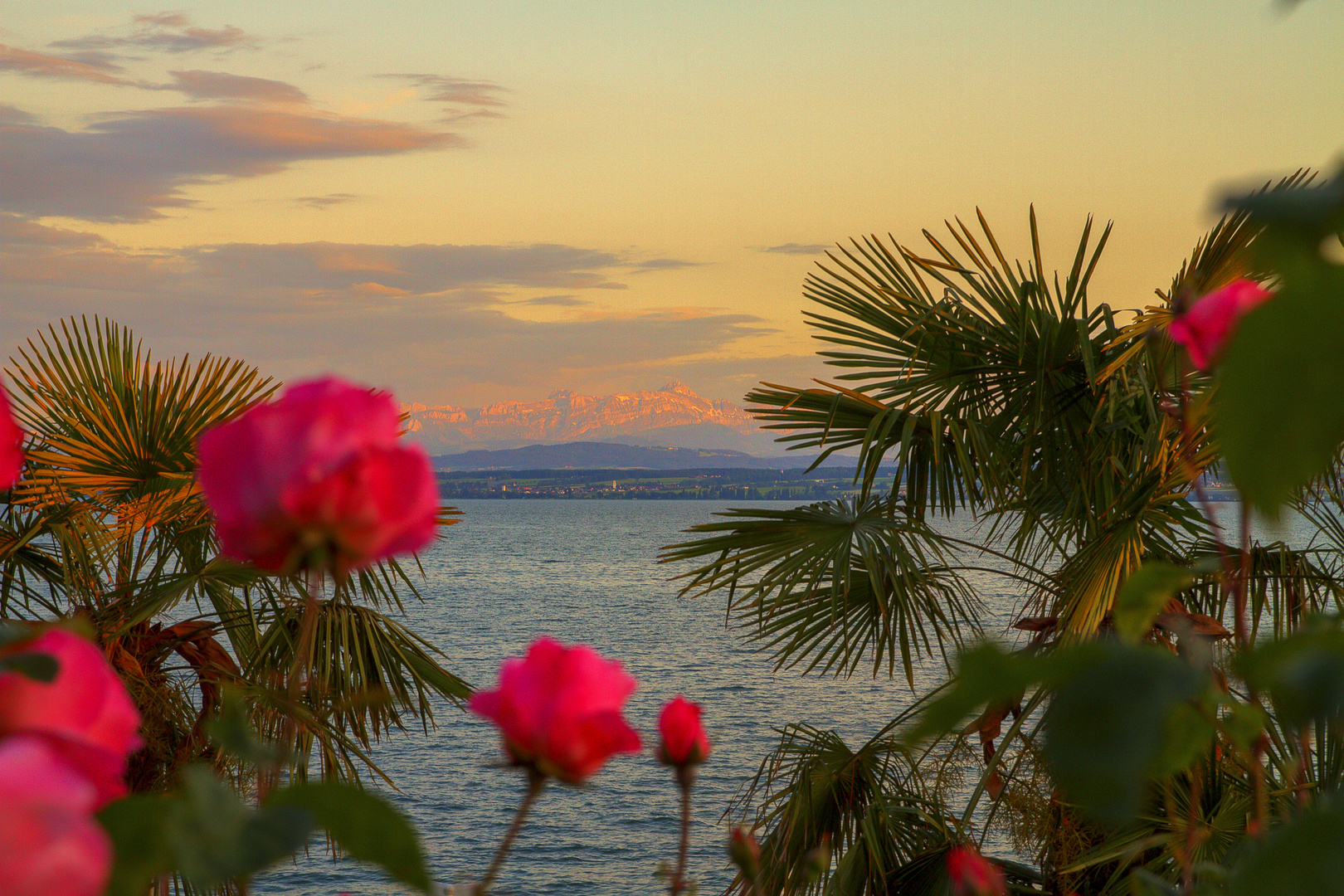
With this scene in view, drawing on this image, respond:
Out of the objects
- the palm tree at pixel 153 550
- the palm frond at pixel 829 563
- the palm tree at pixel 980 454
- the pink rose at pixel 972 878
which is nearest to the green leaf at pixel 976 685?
the pink rose at pixel 972 878

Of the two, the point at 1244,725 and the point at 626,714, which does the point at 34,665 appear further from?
the point at 626,714

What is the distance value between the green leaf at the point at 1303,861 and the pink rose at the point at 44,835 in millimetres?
341

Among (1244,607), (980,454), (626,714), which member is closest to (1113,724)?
(1244,607)

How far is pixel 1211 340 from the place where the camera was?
2.23 ft

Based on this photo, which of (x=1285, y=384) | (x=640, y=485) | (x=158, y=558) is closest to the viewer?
(x=1285, y=384)

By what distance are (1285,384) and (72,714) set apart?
420 mm

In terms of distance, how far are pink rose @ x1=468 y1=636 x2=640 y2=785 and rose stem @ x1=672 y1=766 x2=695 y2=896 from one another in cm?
6

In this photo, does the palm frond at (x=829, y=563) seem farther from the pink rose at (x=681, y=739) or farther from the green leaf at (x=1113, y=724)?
the green leaf at (x=1113, y=724)

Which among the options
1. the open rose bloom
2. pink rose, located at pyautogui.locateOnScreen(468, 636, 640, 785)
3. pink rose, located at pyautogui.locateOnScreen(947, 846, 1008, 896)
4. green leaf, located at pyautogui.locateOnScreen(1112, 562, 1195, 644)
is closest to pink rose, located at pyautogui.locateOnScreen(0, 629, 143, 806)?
the open rose bloom

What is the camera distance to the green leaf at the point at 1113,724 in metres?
0.30

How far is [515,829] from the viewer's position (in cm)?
57

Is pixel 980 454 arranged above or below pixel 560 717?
above

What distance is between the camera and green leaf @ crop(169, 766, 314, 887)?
0.35m

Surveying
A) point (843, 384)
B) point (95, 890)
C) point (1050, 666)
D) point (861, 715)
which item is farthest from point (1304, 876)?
point (861, 715)
